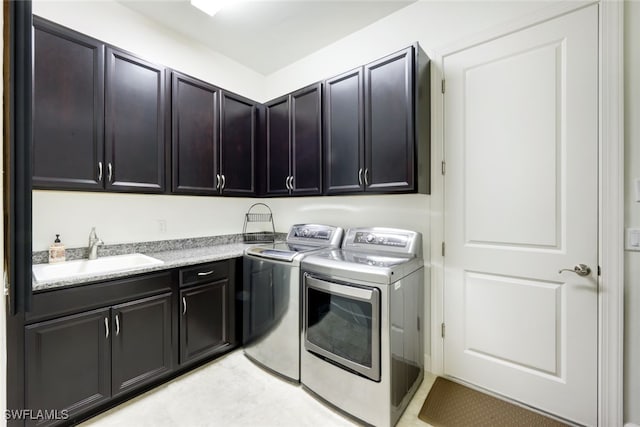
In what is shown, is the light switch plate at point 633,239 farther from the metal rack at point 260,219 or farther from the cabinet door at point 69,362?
the cabinet door at point 69,362

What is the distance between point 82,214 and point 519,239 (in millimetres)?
3075

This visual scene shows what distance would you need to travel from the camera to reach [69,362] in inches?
61.2

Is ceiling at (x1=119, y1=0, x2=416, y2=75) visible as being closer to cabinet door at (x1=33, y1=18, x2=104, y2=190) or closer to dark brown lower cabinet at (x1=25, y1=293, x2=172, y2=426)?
cabinet door at (x1=33, y1=18, x2=104, y2=190)

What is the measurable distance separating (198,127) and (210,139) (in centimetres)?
14

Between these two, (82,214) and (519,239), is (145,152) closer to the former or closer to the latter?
(82,214)

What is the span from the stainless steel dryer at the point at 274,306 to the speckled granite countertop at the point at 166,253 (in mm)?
291

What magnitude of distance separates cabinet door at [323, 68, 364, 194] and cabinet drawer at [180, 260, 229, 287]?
1094 mm

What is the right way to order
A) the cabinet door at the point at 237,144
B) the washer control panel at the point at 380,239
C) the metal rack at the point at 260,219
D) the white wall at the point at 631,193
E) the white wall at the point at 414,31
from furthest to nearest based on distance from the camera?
the metal rack at the point at 260,219
the cabinet door at the point at 237,144
the washer control panel at the point at 380,239
the white wall at the point at 414,31
the white wall at the point at 631,193

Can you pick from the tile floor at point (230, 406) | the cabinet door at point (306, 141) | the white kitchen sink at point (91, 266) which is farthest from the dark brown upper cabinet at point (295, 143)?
the tile floor at point (230, 406)

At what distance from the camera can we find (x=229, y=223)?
10.1ft

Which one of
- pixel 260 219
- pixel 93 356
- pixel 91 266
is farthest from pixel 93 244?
pixel 260 219

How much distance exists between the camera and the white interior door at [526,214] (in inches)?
61.2

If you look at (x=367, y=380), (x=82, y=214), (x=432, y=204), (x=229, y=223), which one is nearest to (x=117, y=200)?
(x=82, y=214)

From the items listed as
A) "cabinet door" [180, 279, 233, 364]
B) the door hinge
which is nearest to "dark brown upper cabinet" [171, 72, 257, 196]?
"cabinet door" [180, 279, 233, 364]
